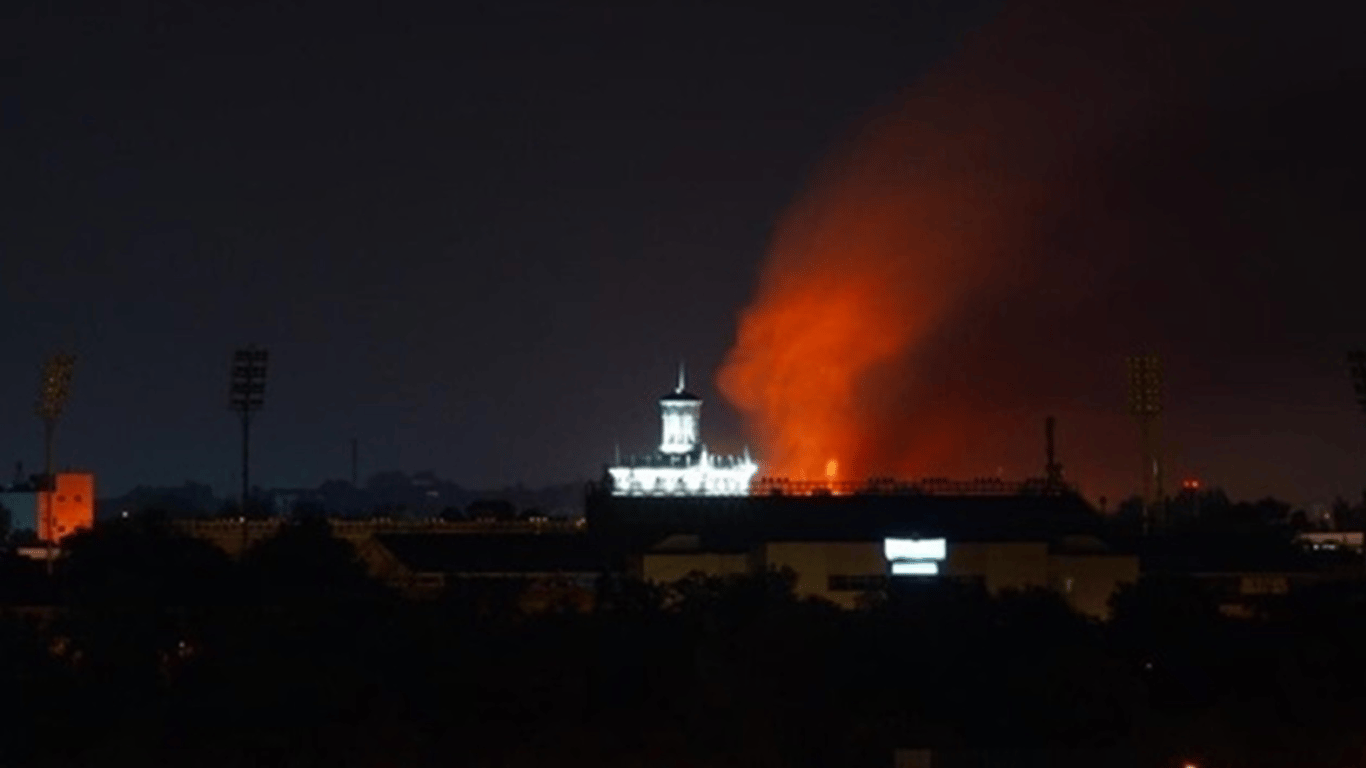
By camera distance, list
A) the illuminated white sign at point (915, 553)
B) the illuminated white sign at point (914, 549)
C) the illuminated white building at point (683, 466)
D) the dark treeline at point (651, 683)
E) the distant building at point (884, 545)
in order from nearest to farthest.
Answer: the dark treeline at point (651, 683)
the distant building at point (884, 545)
the illuminated white sign at point (915, 553)
the illuminated white sign at point (914, 549)
the illuminated white building at point (683, 466)

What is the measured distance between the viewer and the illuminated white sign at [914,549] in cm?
6209

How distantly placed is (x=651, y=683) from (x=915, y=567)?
21.6 m

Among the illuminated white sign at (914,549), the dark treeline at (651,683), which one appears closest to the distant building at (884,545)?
the illuminated white sign at (914,549)

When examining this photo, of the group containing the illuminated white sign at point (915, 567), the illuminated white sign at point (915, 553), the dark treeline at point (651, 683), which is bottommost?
the dark treeline at point (651, 683)

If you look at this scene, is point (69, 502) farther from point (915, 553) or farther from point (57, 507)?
point (915, 553)

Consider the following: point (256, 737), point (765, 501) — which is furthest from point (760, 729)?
point (765, 501)

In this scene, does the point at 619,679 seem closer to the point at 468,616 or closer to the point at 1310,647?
the point at 468,616

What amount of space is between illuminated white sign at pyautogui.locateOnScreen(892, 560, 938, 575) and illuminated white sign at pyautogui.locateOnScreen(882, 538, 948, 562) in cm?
10

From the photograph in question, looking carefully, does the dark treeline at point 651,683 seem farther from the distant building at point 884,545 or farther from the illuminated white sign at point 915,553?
the illuminated white sign at point 915,553

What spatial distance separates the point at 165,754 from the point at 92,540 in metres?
23.1

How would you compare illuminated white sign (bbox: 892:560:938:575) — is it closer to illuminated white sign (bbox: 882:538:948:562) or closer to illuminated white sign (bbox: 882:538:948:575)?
illuminated white sign (bbox: 882:538:948:575)

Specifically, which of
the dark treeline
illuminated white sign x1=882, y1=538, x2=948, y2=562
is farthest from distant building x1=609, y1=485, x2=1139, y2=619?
the dark treeline

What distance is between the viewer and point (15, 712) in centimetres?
3894

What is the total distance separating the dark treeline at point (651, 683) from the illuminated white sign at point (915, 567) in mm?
12713
